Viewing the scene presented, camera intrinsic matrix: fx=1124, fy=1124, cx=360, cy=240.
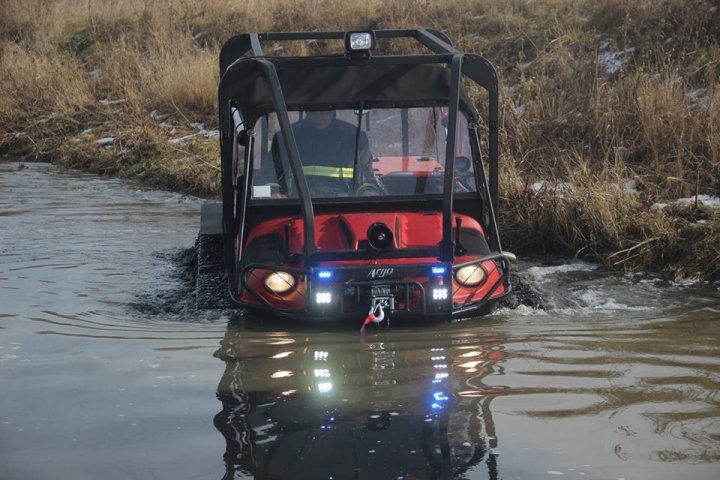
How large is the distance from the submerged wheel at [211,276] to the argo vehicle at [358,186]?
0.05 meters

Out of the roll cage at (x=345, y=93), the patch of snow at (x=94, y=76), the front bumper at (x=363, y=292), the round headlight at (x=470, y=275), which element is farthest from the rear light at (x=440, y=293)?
the patch of snow at (x=94, y=76)

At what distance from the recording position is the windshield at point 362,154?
7.86 metres

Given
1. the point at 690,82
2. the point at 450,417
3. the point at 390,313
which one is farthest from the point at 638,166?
the point at 450,417

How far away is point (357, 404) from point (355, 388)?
0.32 metres

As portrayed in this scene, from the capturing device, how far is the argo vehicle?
693cm

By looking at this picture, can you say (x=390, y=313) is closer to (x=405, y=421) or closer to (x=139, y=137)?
(x=405, y=421)

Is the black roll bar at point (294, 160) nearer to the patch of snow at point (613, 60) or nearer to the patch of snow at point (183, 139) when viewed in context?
the patch of snow at point (613, 60)

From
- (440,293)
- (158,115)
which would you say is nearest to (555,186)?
(440,293)

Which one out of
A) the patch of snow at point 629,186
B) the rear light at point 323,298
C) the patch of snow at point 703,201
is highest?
the patch of snow at point 629,186

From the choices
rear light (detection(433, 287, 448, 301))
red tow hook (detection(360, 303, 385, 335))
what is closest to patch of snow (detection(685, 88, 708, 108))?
rear light (detection(433, 287, 448, 301))

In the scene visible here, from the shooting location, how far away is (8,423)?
17.7ft

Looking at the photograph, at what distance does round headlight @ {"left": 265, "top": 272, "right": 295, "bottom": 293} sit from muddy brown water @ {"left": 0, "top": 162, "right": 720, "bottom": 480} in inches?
13.3

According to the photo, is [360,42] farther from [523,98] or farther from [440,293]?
[523,98]

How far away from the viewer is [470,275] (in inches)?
286
